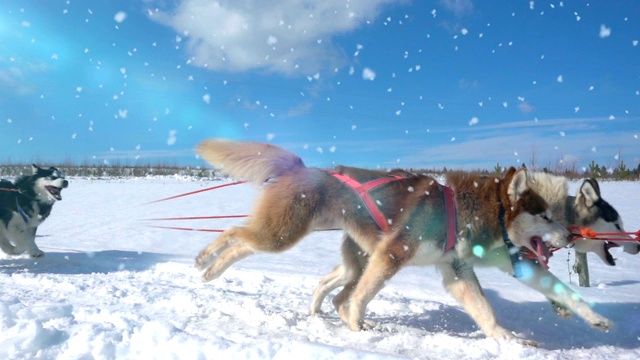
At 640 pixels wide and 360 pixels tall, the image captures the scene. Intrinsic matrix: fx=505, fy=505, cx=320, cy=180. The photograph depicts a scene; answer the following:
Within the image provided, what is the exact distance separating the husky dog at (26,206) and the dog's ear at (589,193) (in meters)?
6.85

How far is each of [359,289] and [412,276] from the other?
2.12m

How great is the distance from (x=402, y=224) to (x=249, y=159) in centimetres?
140

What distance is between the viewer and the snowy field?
2.90 metres

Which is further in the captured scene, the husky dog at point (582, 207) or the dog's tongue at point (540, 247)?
the husky dog at point (582, 207)

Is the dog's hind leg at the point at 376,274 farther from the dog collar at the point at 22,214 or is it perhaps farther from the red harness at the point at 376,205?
the dog collar at the point at 22,214

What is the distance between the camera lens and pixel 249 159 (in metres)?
4.30

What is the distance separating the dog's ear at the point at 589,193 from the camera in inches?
171

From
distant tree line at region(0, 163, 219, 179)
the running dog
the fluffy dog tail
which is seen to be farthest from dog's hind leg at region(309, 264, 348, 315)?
distant tree line at region(0, 163, 219, 179)

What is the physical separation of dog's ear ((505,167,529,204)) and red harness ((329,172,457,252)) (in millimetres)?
465

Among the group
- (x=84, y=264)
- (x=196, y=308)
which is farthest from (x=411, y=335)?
(x=84, y=264)

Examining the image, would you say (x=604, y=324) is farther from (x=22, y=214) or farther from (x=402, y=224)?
(x=22, y=214)

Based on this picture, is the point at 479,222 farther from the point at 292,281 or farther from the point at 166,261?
the point at 166,261

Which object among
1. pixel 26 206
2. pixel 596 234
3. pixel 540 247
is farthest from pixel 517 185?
pixel 26 206

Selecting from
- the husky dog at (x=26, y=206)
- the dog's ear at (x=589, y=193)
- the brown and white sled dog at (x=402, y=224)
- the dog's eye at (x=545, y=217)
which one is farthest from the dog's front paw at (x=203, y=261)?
the husky dog at (x=26, y=206)
